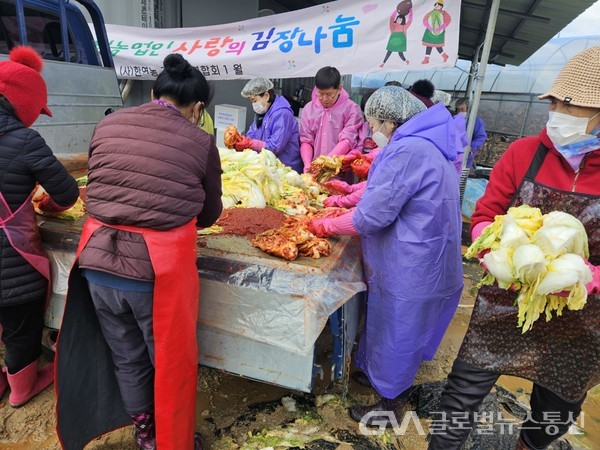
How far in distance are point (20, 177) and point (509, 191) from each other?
2.65 m

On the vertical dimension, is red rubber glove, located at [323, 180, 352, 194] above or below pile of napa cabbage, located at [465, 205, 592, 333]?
below

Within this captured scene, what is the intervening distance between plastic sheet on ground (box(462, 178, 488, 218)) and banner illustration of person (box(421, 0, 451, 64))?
3.92 meters

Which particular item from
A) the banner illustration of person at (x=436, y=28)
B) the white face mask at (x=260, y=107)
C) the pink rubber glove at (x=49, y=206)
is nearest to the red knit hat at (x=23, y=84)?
the pink rubber glove at (x=49, y=206)

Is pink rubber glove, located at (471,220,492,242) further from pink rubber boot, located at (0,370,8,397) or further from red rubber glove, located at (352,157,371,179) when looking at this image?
pink rubber boot, located at (0,370,8,397)

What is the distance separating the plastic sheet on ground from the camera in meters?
7.59

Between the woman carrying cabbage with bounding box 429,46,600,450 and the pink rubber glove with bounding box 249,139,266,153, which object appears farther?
the pink rubber glove with bounding box 249,139,266,153

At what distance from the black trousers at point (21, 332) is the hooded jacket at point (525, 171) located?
2778 millimetres

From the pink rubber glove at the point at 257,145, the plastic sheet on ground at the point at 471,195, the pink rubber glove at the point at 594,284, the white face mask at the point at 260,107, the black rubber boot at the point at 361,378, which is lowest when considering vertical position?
the black rubber boot at the point at 361,378

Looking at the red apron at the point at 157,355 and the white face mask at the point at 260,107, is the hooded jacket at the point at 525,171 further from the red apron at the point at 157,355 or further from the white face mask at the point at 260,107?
the white face mask at the point at 260,107

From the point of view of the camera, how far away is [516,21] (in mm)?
7320

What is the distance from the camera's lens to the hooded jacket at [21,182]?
199 centimetres

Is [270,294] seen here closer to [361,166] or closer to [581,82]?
[581,82]

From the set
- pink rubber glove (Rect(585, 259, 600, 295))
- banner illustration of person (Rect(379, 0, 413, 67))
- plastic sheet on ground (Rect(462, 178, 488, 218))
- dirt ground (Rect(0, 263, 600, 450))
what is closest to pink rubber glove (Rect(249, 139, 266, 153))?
banner illustration of person (Rect(379, 0, 413, 67))

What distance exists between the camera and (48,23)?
4.48m
